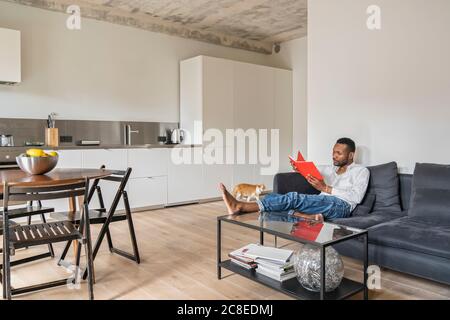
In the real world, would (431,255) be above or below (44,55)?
below

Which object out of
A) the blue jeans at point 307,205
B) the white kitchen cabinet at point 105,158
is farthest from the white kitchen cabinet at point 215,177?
the blue jeans at point 307,205

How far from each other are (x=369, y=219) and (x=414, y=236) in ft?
1.56

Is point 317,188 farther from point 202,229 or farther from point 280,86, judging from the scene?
point 280,86

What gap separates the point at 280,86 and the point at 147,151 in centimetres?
288

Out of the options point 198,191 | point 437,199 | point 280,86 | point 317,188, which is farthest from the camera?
point 280,86

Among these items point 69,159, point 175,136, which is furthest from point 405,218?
point 175,136

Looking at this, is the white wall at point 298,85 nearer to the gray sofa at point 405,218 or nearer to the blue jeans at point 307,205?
the gray sofa at point 405,218

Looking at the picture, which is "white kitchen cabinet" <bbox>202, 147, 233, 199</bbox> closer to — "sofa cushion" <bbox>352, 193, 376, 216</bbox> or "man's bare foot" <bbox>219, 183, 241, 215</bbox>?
"man's bare foot" <bbox>219, 183, 241, 215</bbox>

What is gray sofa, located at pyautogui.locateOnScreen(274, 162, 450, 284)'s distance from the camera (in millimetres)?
2455

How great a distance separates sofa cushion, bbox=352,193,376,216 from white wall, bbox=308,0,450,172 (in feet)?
1.61

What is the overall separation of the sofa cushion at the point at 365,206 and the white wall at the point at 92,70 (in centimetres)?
357

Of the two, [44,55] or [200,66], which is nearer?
[44,55]

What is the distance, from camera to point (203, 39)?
6340 mm

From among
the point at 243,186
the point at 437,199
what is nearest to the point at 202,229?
the point at 243,186
